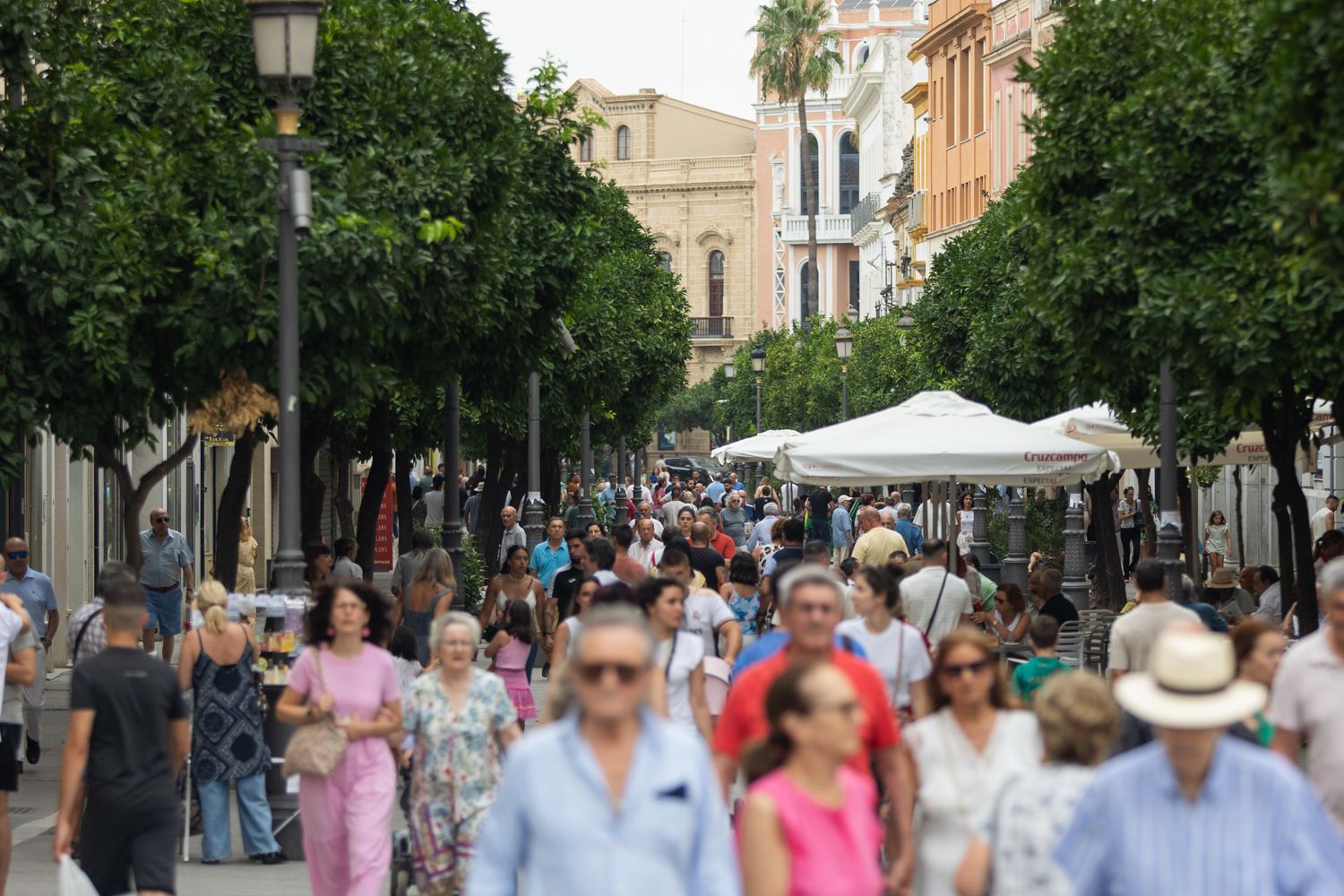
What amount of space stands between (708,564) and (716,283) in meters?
101

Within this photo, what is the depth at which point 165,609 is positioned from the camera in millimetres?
21406

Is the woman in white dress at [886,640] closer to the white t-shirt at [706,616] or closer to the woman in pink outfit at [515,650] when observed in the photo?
the white t-shirt at [706,616]

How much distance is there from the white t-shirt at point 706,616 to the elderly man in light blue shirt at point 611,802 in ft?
20.9

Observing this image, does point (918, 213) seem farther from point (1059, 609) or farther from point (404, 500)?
point (1059, 609)

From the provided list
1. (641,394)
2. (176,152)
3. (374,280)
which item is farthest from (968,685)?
(641,394)

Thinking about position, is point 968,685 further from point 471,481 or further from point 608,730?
point 471,481

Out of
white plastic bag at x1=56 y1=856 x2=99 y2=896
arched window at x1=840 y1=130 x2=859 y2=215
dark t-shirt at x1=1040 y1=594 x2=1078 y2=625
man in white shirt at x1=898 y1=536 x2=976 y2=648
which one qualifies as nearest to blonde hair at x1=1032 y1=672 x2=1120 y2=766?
white plastic bag at x1=56 y1=856 x2=99 y2=896

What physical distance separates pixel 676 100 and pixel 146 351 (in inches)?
4149

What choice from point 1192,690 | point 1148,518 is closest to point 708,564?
point 1148,518

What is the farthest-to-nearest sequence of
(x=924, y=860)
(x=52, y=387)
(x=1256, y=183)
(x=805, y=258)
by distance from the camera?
(x=805, y=258) → (x=1256, y=183) → (x=52, y=387) → (x=924, y=860)

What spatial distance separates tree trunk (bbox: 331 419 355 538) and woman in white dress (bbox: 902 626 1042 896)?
18.4 metres

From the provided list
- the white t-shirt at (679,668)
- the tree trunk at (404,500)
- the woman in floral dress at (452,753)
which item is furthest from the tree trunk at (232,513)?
the tree trunk at (404,500)

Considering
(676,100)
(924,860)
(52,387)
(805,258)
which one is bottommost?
(924,860)

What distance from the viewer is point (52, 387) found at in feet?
45.9
